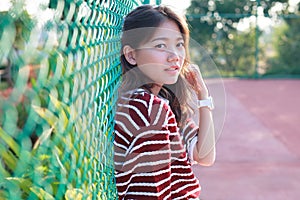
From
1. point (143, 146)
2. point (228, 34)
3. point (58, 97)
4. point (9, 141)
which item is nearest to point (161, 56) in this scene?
point (143, 146)

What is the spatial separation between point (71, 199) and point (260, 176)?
3.15 metres

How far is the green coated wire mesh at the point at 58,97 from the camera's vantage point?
0.62 metres

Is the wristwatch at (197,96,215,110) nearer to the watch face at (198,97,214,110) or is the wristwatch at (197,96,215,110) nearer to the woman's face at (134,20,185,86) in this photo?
the watch face at (198,97,214,110)

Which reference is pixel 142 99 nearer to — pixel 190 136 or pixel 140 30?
pixel 140 30

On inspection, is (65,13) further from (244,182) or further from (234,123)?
(234,123)

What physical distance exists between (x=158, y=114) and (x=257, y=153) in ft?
12.2

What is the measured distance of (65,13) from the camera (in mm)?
827

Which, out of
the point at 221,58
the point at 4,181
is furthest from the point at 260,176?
the point at 221,58

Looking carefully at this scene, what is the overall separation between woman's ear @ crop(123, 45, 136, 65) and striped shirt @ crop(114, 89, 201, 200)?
5.6 inches

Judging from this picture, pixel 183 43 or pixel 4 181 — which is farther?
pixel 183 43

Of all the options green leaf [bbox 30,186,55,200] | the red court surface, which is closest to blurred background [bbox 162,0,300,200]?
the red court surface

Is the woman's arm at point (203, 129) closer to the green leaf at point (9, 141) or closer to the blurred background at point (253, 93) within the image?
the blurred background at point (253, 93)

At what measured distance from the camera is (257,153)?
16.1 feet

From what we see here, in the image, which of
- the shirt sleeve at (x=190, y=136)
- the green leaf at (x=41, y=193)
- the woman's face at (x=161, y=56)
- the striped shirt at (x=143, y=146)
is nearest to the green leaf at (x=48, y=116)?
the green leaf at (x=41, y=193)
